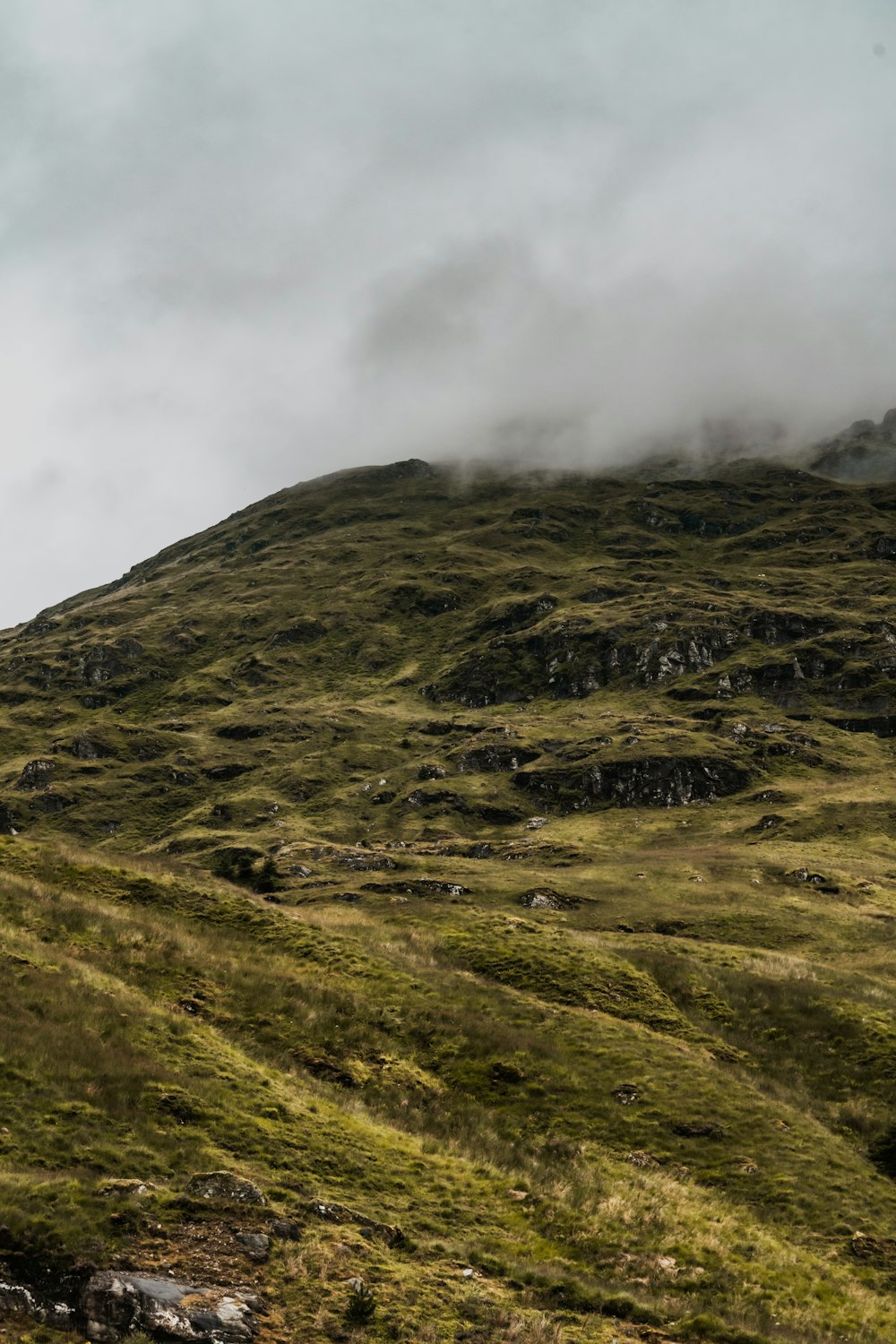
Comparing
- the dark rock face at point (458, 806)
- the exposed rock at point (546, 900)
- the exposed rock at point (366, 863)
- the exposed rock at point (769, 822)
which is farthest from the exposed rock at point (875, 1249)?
the dark rock face at point (458, 806)

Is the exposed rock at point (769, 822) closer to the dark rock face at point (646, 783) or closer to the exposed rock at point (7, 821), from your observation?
the dark rock face at point (646, 783)

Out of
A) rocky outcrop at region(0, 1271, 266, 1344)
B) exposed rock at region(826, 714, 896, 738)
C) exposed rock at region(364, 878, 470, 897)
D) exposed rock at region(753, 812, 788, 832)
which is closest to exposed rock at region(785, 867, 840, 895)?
exposed rock at region(753, 812, 788, 832)

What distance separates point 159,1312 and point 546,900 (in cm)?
7884

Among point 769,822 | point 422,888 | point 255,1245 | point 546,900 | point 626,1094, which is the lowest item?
point 769,822

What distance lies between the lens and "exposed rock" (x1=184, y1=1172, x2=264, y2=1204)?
20.2 m

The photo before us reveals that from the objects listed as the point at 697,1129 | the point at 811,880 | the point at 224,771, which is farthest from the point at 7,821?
the point at 697,1129

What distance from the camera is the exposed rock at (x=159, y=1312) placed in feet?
50.8

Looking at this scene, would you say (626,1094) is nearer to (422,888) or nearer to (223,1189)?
(223,1189)

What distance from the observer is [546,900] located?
302ft

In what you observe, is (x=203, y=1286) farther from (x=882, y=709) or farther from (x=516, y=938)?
(x=882, y=709)

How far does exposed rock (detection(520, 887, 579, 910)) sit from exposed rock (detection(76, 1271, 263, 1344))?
248 feet

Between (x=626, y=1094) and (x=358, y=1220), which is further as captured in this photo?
(x=626, y=1094)

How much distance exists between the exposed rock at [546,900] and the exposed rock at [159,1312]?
248 feet

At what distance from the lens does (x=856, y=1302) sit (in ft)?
77.4
